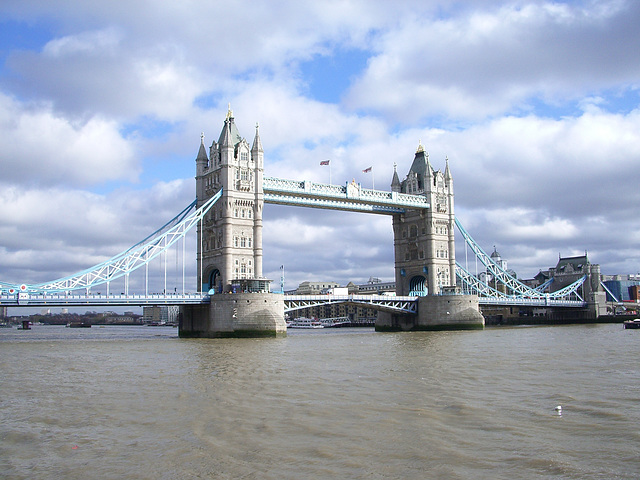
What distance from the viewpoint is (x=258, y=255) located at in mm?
68938

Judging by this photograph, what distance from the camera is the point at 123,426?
57.2 ft

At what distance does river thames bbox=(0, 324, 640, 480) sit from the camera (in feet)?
43.3

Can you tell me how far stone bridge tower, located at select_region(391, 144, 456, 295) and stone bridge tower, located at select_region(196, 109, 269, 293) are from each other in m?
28.9

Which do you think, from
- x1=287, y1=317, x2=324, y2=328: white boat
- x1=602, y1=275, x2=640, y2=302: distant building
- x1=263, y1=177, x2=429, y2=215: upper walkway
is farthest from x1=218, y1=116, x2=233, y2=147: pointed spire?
x1=602, y1=275, x2=640, y2=302: distant building

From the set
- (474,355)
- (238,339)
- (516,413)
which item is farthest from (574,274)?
(516,413)

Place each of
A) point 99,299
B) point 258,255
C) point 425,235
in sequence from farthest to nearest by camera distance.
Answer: point 425,235
point 258,255
point 99,299

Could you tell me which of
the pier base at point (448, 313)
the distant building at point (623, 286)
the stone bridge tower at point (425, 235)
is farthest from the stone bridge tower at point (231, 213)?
the distant building at point (623, 286)

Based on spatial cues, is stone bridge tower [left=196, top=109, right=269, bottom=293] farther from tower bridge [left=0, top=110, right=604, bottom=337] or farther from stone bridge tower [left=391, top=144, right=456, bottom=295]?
stone bridge tower [left=391, top=144, right=456, bottom=295]

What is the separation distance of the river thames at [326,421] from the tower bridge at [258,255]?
28.6 metres

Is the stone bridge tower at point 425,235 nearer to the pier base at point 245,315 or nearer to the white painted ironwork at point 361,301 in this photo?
the white painted ironwork at point 361,301

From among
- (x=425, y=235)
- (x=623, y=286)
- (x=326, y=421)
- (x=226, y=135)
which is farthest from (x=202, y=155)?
(x=623, y=286)

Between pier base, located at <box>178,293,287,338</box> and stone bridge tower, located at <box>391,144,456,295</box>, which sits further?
stone bridge tower, located at <box>391,144,456,295</box>

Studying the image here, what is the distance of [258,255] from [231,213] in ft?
18.2

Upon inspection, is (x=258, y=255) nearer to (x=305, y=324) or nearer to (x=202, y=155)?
(x=202, y=155)
